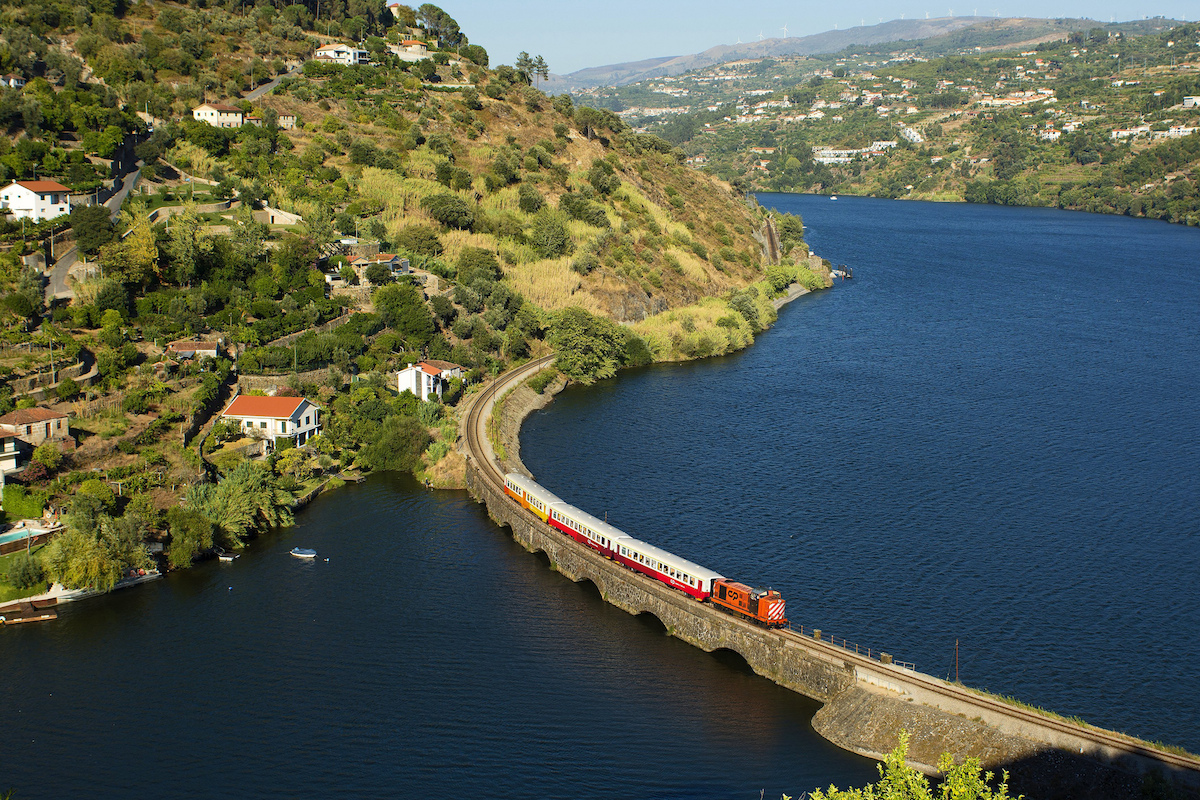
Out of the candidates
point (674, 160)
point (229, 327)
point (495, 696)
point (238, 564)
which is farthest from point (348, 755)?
point (674, 160)

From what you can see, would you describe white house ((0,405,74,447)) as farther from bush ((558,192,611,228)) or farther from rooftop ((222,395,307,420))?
bush ((558,192,611,228))

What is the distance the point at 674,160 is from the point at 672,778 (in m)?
137

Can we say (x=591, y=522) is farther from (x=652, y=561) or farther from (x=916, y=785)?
(x=916, y=785)

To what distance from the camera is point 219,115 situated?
113500 mm

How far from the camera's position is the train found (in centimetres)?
4629

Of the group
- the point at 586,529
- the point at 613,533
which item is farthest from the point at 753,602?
the point at 586,529

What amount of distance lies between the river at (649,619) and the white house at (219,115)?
55.7 m

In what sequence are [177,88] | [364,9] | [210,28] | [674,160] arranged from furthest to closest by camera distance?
[674,160], [364,9], [210,28], [177,88]

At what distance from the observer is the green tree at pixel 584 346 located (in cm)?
9456

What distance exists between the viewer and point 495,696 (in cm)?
4372

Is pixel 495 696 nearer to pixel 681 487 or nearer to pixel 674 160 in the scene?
pixel 681 487

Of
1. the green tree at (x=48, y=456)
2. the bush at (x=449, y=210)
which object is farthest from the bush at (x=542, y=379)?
the green tree at (x=48, y=456)

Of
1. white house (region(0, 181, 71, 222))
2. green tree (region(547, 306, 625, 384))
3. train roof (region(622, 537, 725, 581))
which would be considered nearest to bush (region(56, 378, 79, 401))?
white house (region(0, 181, 71, 222))

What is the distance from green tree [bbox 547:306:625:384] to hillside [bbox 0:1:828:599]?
0.26m
